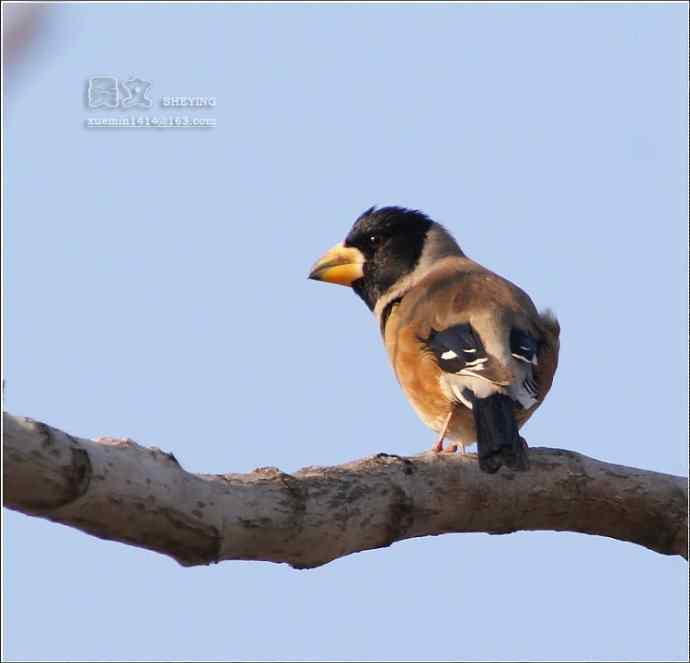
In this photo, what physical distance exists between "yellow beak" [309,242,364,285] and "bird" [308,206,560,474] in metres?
0.01

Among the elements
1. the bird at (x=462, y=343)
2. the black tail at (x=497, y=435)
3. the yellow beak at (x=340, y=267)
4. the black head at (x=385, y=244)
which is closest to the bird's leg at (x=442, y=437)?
the bird at (x=462, y=343)

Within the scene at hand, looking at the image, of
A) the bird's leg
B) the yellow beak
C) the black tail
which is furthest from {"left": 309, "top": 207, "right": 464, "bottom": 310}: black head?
the black tail

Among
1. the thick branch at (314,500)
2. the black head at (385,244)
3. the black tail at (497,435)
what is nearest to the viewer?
the thick branch at (314,500)

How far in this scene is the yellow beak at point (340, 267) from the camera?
681 centimetres

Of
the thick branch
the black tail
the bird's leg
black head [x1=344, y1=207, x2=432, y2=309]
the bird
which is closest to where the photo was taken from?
the thick branch

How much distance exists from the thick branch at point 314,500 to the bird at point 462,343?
174mm

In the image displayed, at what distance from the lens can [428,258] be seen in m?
6.74

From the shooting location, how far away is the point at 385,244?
268 inches

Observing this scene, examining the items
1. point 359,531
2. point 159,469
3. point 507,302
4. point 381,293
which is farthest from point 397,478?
point 381,293

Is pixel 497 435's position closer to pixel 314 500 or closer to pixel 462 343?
pixel 462 343

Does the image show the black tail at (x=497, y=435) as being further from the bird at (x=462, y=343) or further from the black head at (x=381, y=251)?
the black head at (x=381, y=251)

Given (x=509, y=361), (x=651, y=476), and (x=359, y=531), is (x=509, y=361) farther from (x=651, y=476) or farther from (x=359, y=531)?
(x=359, y=531)

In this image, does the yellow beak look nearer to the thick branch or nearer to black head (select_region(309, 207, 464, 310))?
black head (select_region(309, 207, 464, 310))

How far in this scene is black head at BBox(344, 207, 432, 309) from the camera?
6695 millimetres
